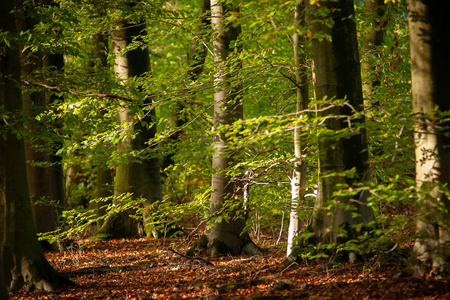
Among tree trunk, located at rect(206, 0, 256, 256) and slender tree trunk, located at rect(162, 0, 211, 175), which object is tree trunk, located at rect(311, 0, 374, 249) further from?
slender tree trunk, located at rect(162, 0, 211, 175)

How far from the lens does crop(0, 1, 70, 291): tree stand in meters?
7.37

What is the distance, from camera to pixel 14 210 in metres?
7.40

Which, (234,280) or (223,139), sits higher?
(223,139)

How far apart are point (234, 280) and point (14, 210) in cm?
365

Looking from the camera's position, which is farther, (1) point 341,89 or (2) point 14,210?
(2) point 14,210

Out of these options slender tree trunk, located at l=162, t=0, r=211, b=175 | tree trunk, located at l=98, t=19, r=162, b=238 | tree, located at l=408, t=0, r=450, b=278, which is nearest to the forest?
tree, located at l=408, t=0, r=450, b=278

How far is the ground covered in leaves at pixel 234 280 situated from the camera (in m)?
4.79

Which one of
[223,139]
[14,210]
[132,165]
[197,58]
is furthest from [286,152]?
[132,165]

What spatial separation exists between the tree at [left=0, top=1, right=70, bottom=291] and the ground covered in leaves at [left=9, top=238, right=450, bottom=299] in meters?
0.27

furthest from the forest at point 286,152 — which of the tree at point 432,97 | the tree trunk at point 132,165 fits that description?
the tree trunk at point 132,165

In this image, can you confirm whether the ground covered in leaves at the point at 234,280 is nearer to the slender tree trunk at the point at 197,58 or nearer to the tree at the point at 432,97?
the tree at the point at 432,97

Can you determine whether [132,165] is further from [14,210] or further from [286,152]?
[286,152]

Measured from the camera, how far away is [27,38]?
6.83 m

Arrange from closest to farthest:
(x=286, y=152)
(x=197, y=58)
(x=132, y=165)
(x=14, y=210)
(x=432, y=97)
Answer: (x=432, y=97)
(x=14, y=210)
(x=286, y=152)
(x=197, y=58)
(x=132, y=165)
